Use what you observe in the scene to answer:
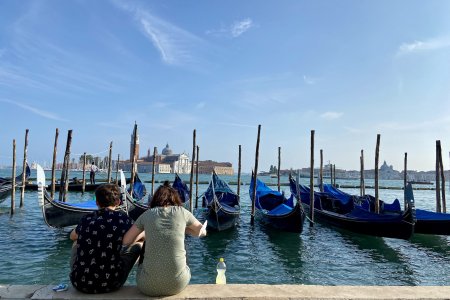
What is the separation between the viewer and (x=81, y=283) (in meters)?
2.52

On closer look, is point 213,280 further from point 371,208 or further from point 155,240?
point 371,208

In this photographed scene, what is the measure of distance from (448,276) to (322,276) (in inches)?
88.0

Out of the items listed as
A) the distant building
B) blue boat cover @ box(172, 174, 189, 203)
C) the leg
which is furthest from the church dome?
the leg

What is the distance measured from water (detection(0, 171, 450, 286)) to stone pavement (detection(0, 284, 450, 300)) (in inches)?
123

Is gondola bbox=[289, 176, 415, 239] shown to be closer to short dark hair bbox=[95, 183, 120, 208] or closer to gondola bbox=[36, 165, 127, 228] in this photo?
gondola bbox=[36, 165, 127, 228]

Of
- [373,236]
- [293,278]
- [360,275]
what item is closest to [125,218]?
[293,278]

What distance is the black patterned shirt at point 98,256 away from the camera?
251cm

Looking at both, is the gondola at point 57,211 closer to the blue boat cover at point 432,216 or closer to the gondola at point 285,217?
the gondola at point 285,217

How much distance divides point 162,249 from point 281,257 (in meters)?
5.53

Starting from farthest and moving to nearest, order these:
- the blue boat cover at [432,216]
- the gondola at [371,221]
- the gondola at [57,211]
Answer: the blue boat cover at [432,216], the gondola at [57,211], the gondola at [371,221]

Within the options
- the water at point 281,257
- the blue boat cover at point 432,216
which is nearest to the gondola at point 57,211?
the water at point 281,257

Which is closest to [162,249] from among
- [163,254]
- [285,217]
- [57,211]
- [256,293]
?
[163,254]

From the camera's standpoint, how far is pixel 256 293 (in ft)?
8.55

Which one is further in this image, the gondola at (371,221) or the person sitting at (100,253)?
the gondola at (371,221)
